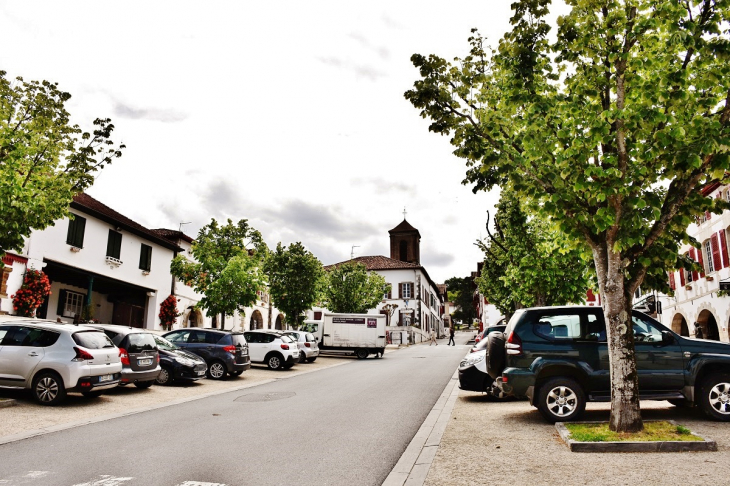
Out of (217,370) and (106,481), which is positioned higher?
(217,370)

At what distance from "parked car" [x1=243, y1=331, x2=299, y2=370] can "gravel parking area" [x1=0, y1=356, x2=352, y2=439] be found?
5.55m

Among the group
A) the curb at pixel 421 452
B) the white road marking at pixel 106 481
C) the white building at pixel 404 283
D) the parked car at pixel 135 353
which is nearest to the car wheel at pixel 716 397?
the curb at pixel 421 452

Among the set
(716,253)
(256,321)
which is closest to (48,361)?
(716,253)

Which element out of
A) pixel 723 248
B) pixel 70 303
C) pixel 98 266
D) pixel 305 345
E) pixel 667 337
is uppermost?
pixel 723 248

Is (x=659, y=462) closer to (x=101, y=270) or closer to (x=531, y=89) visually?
(x=531, y=89)

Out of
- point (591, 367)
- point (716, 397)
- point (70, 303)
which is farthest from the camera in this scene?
point (70, 303)

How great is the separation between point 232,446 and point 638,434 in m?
5.53

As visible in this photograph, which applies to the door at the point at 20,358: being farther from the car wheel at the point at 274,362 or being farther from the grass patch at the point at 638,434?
the car wheel at the point at 274,362

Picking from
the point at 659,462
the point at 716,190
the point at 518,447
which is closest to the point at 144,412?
the point at 518,447

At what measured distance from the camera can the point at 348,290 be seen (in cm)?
4294

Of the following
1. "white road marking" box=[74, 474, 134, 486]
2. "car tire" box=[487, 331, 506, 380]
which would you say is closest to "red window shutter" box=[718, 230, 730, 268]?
"car tire" box=[487, 331, 506, 380]

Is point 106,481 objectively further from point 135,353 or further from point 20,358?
point 135,353

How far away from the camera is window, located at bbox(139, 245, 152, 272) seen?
28609 mm

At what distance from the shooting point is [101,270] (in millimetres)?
24891
